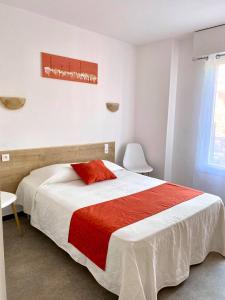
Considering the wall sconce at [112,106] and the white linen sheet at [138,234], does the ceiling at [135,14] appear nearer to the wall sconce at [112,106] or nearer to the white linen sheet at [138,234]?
the wall sconce at [112,106]

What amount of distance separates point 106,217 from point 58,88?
2.00 meters

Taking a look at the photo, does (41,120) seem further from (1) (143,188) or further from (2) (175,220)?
(2) (175,220)

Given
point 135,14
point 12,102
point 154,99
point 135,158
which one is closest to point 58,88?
point 12,102

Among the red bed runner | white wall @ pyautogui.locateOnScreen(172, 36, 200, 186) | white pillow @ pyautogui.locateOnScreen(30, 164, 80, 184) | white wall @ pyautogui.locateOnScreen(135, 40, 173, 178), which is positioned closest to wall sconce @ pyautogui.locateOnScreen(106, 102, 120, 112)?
white wall @ pyautogui.locateOnScreen(135, 40, 173, 178)

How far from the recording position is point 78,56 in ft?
10.7

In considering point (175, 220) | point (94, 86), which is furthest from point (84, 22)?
point (175, 220)

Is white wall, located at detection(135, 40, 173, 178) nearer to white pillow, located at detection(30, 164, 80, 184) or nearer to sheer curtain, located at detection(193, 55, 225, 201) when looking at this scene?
sheer curtain, located at detection(193, 55, 225, 201)

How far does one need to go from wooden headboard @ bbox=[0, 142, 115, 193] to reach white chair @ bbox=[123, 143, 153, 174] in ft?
2.06

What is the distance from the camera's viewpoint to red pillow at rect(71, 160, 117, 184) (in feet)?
9.23

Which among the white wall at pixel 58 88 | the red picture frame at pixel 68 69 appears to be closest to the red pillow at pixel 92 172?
the white wall at pixel 58 88

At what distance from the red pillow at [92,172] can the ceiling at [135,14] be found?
1.85 metres

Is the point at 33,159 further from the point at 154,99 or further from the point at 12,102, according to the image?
the point at 154,99

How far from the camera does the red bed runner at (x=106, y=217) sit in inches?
68.1

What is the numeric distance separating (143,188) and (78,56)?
2075mm
